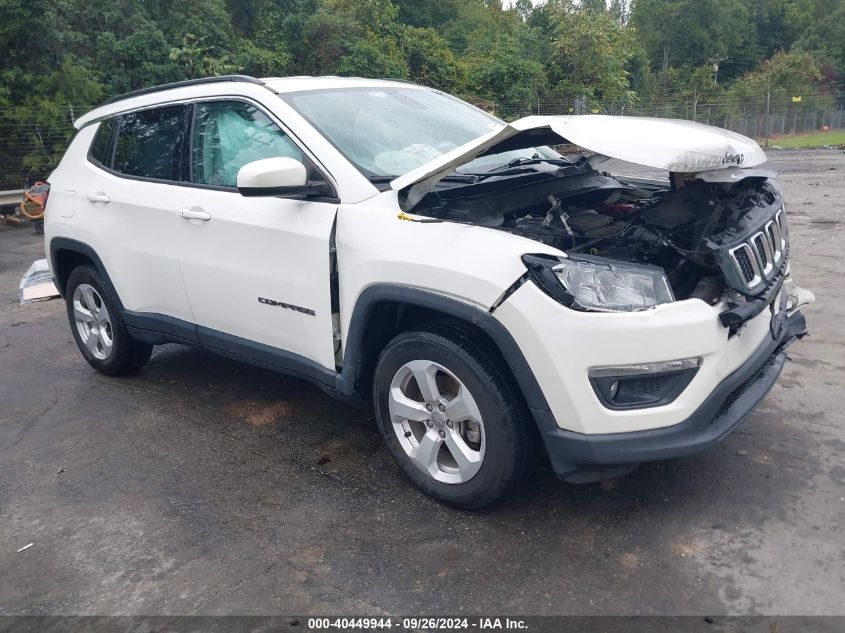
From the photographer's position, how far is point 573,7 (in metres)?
32.4

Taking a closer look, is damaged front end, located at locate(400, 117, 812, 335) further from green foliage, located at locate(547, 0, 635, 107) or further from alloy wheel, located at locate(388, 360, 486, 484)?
green foliage, located at locate(547, 0, 635, 107)

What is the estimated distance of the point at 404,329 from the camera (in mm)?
3490

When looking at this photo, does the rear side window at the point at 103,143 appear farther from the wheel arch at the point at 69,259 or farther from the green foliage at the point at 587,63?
the green foliage at the point at 587,63

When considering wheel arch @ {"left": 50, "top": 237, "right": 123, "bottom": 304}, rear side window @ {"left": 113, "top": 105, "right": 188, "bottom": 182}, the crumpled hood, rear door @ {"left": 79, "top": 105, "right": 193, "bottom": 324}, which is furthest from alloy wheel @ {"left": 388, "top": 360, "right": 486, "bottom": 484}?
wheel arch @ {"left": 50, "top": 237, "right": 123, "bottom": 304}

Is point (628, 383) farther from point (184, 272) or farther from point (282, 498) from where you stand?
point (184, 272)

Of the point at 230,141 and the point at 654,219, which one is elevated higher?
the point at 230,141

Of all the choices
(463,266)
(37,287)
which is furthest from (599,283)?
(37,287)

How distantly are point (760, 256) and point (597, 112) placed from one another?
86.6ft

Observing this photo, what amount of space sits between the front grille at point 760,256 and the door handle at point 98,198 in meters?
3.68

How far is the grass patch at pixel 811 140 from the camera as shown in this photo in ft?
120

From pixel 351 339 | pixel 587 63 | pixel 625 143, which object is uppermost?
pixel 587 63

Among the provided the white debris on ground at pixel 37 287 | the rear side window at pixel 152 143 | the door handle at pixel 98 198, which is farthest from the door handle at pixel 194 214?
the white debris on ground at pixel 37 287

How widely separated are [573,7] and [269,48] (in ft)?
47.4

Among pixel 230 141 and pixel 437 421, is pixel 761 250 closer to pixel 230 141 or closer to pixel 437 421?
pixel 437 421
